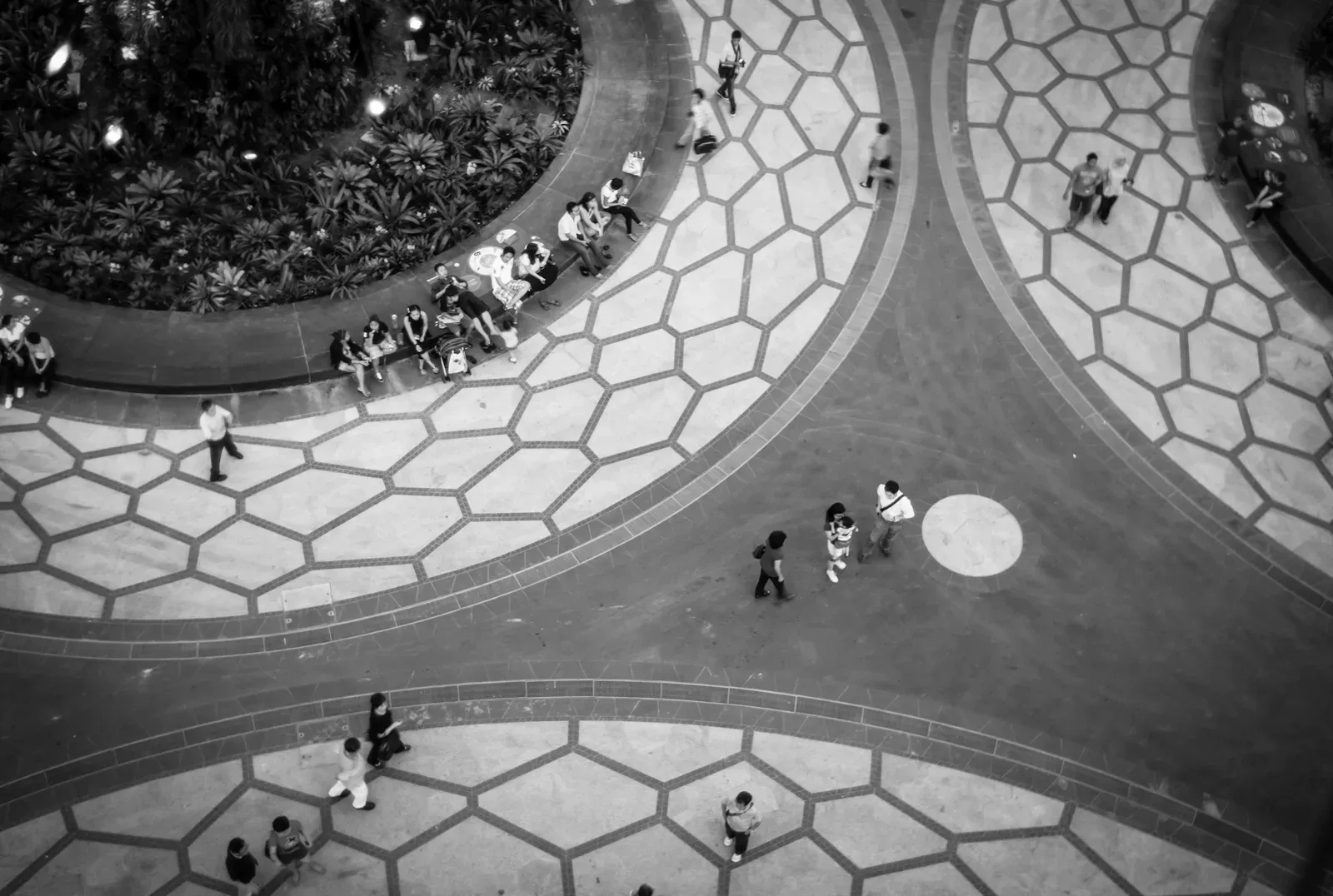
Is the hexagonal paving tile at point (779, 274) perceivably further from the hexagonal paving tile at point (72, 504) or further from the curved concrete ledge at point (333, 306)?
the hexagonal paving tile at point (72, 504)

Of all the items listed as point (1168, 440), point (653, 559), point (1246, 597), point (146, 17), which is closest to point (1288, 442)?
point (1168, 440)

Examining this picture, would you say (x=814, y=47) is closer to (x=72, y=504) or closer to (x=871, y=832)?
(x=871, y=832)

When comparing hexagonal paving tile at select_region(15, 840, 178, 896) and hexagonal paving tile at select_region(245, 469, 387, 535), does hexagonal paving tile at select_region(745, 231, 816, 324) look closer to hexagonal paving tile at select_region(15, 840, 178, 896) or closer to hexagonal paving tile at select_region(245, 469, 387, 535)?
hexagonal paving tile at select_region(245, 469, 387, 535)

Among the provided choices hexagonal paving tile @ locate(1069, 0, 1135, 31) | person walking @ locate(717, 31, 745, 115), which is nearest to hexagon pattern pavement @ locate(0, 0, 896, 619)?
person walking @ locate(717, 31, 745, 115)

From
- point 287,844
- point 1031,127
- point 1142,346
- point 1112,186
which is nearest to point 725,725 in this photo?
point 287,844

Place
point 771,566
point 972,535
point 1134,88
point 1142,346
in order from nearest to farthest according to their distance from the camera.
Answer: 1. point 771,566
2. point 972,535
3. point 1142,346
4. point 1134,88

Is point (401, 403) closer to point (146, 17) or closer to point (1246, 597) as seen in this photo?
point (146, 17)

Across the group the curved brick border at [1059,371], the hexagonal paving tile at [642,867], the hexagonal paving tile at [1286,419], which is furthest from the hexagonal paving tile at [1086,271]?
the hexagonal paving tile at [642,867]

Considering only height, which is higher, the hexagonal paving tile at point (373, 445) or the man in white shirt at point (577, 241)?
the man in white shirt at point (577, 241)
